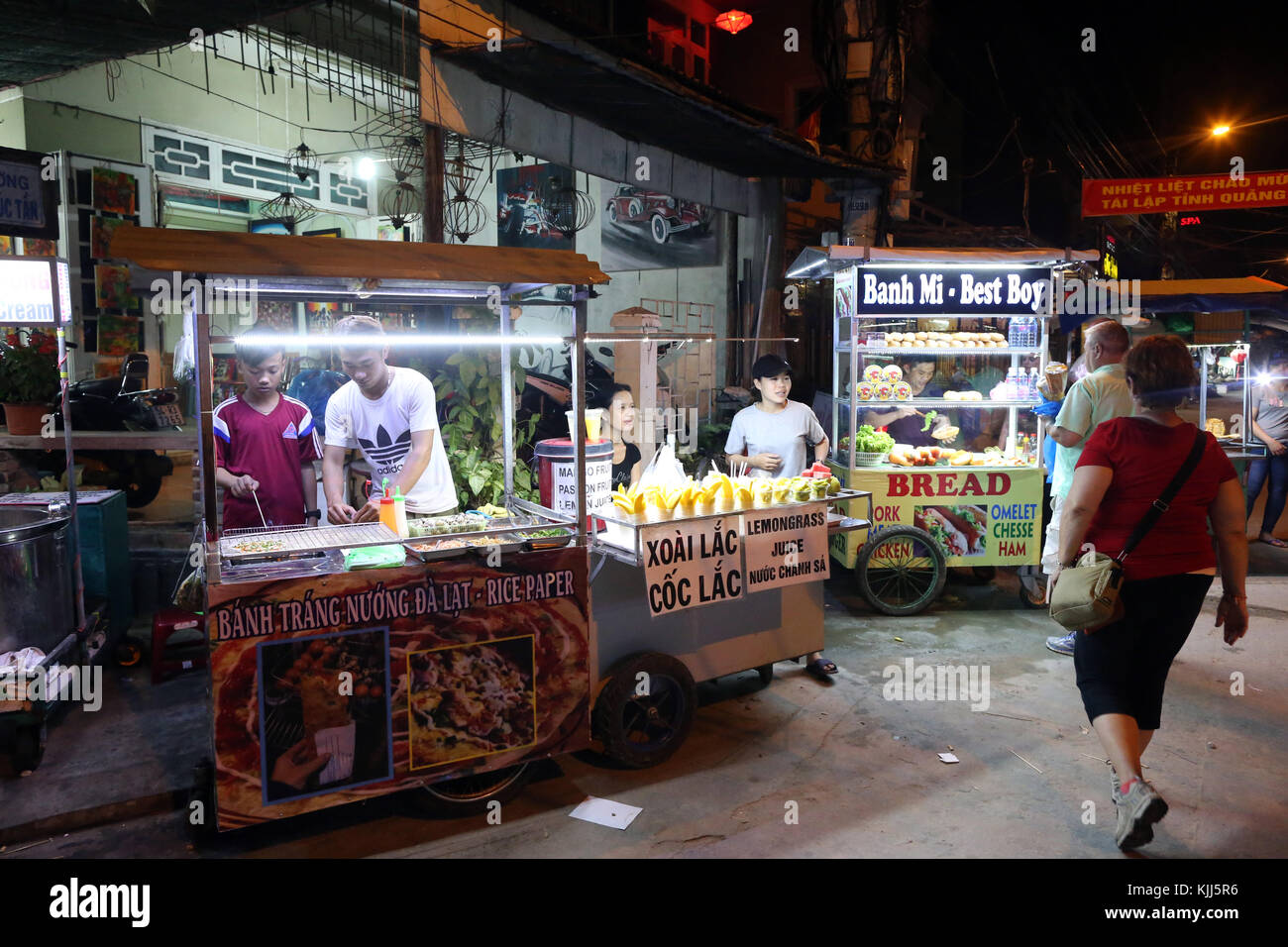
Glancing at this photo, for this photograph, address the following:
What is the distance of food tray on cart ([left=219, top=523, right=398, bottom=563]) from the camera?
365cm

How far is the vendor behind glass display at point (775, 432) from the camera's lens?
6160mm

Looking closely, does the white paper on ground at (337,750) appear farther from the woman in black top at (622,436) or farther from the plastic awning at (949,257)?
the plastic awning at (949,257)

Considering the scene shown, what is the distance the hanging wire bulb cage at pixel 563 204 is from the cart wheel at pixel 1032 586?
607 cm

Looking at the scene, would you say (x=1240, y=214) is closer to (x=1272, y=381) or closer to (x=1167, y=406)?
(x=1272, y=381)

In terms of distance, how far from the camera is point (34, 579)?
4.61 metres

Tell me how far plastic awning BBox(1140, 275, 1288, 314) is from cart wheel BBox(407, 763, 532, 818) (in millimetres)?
8999

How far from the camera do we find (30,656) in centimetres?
441

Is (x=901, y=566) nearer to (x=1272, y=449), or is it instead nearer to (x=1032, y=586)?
(x=1032, y=586)

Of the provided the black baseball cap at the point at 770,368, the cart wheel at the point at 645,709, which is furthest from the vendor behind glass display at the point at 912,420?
the cart wheel at the point at 645,709

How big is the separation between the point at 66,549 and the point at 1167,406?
5.75 meters

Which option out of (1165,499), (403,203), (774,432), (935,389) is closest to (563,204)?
(403,203)

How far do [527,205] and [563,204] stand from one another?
2.26ft

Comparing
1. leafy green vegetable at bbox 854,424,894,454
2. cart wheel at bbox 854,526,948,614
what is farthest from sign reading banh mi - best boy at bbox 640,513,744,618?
leafy green vegetable at bbox 854,424,894,454

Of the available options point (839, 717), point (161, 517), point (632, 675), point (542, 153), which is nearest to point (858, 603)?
point (839, 717)
